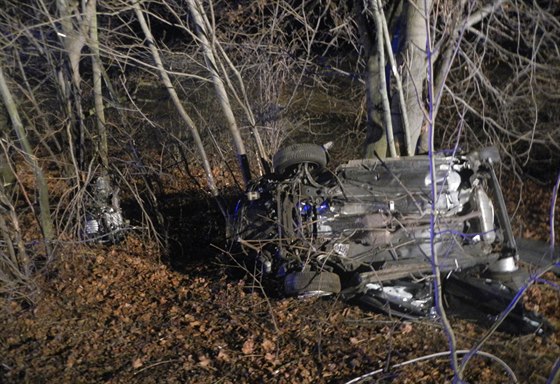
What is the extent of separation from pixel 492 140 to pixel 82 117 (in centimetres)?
673

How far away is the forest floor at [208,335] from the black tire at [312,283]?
31 cm

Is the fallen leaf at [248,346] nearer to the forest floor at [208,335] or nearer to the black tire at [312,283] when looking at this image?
the forest floor at [208,335]

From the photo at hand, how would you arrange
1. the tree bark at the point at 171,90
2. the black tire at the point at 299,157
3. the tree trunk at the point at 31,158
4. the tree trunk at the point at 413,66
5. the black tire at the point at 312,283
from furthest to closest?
the tree trunk at the point at 413,66 < the tree bark at the point at 171,90 < the tree trunk at the point at 31,158 < the black tire at the point at 299,157 < the black tire at the point at 312,283

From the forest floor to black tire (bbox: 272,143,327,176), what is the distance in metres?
1.51

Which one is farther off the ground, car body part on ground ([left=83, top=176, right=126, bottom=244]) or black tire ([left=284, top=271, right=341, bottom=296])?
car body part on ground ([left=83, top=176, right=126, bottom=244])

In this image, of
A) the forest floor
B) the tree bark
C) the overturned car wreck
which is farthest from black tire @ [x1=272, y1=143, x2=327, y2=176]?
the tree bark

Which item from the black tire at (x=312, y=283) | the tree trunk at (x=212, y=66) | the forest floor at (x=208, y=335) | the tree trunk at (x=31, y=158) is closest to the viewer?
the forest floor at (x=208, y=335)

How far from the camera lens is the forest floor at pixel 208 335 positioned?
550 centimetres

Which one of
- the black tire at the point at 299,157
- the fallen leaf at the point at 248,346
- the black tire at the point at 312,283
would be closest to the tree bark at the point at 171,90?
the black tire at the point at 299,157

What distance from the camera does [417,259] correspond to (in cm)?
662

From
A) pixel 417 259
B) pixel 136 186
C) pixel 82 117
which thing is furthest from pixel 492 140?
pixel 82 117

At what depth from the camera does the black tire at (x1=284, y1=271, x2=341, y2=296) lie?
6359 millimetres

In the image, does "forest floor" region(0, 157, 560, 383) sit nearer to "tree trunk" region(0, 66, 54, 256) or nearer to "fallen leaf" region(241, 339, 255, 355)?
"fallen leaf" region(241, 339, 255, 355)

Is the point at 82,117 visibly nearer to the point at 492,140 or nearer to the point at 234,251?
the point at 234,251
